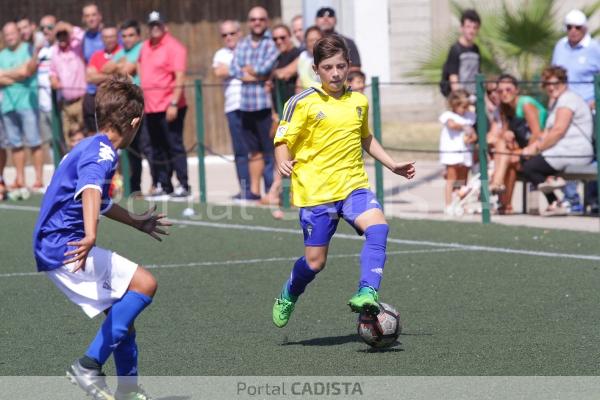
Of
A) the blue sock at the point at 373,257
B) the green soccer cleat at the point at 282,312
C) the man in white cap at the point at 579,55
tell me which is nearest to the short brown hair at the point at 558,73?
the man in white cap at the point at 579,55

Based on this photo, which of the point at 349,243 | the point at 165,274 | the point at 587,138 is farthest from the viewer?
the point at 587,138

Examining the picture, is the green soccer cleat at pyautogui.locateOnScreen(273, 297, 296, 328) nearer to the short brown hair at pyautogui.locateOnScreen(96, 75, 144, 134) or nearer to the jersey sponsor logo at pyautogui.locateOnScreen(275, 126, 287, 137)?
the jersey sponsor logo at pyautogui.locateOnScreen(275, 126, 287, 137)

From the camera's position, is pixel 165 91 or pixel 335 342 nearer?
pixel 335 342

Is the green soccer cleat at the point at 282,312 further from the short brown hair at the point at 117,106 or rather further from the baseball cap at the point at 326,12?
the baseball cap at the point at 326,12

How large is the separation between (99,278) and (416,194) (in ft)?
34.9

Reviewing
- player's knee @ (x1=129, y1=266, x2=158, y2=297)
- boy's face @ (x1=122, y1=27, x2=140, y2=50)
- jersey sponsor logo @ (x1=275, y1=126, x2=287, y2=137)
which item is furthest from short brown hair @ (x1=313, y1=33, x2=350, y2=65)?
boy's face @ (x1=122, y1=27, x2=140, y2=50)

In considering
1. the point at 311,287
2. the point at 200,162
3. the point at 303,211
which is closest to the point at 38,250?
the point at 303,211

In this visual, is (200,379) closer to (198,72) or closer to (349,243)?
(349,243)

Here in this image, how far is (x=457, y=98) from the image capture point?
14672 millimetres

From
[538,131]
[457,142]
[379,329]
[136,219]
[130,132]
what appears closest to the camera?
[130,132]

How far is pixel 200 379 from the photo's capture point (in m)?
6.85

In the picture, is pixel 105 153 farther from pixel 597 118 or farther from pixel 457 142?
pixel 457 142

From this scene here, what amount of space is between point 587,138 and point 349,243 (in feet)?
A: 9.00

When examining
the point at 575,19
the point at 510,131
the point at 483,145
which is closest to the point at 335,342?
the point at 483,145
